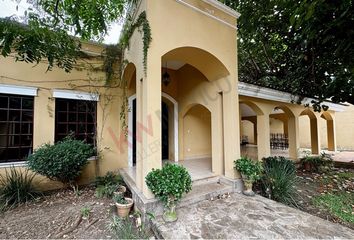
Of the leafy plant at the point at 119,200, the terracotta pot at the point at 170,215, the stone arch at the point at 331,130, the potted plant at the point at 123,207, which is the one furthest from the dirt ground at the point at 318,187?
the stone arch at the point at 331,130

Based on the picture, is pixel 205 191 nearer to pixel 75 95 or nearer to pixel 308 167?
pixel 75 95

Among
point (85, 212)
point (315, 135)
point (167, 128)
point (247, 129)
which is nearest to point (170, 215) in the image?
point (85, 212)

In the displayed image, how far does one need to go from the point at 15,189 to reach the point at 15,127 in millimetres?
1963

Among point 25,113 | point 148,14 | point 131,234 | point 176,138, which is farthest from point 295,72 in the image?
point 25,113

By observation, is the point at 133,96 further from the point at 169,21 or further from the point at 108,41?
the point at 169,21

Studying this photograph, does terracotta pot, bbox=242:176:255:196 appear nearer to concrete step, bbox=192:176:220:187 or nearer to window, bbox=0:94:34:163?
concrete step, bbox=192:176:220:187

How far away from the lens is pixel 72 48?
555cm

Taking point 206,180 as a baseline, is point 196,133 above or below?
above

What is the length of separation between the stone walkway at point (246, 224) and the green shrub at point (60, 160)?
10.4 ft

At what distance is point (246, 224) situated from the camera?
141 inches

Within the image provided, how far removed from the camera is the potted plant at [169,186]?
3590mm

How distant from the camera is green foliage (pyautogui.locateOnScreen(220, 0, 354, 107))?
4.32m

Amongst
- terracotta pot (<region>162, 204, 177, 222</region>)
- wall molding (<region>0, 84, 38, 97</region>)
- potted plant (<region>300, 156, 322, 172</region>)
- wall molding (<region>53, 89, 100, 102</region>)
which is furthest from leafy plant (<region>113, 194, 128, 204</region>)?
potted plant (<region>300, 156, 322, 172</region>)

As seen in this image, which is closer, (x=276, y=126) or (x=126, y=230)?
(x=126, y=230)
